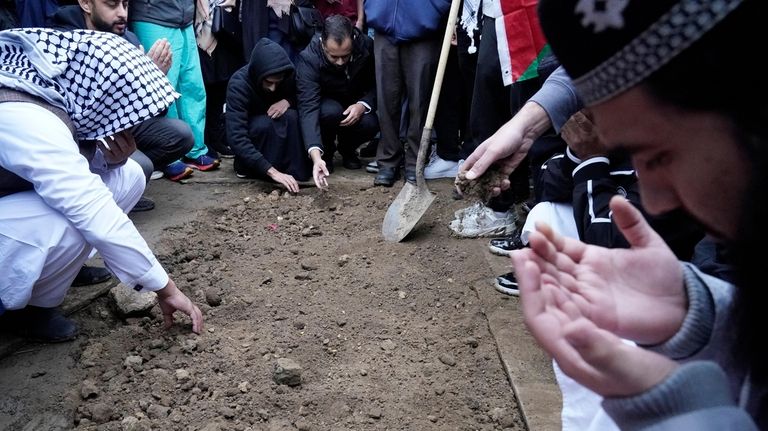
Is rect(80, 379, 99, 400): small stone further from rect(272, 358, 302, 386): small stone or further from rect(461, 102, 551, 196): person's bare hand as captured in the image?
rect(461, 102, 551, 196): person's bare hand

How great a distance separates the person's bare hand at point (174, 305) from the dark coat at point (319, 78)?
241 centimetres

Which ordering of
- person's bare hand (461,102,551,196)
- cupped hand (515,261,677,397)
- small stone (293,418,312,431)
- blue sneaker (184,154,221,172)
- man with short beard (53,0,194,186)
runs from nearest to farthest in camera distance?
cupped hand (515,261,677,397), small stone (293,418,312,431), person's bare hand (461,102,551,196), man with short beard (53,0,194,186), blue sneaker (184,154,221,172)

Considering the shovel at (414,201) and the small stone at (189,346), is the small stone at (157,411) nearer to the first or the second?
the small stone at (189,346)

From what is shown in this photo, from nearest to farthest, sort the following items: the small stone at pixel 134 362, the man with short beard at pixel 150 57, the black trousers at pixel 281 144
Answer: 1. the small stone at pixel 134 362
2. the man with short beard at pixel 150 57
3. the black trousers at pixel 281 144

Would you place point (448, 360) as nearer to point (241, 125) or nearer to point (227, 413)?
point (227, 413)

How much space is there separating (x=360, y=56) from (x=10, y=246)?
3.11 metres

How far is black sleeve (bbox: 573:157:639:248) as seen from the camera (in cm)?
225

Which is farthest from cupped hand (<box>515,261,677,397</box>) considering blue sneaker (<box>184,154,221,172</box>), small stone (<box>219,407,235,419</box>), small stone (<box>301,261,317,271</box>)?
blue sneaker (<box>184,154,221,172</box>)

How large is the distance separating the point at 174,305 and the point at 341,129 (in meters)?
2.90

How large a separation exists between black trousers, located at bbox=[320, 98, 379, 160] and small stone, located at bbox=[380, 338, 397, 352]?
2.74m

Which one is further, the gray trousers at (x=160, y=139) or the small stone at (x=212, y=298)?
the gray trousers at (x=160, y=139)

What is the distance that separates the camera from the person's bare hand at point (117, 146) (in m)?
2.92

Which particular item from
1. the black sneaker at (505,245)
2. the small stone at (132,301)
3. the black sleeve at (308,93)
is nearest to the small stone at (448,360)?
the black sneaker at (505,245)

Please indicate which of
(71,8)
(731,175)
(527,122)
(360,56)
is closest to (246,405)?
(527,122)
